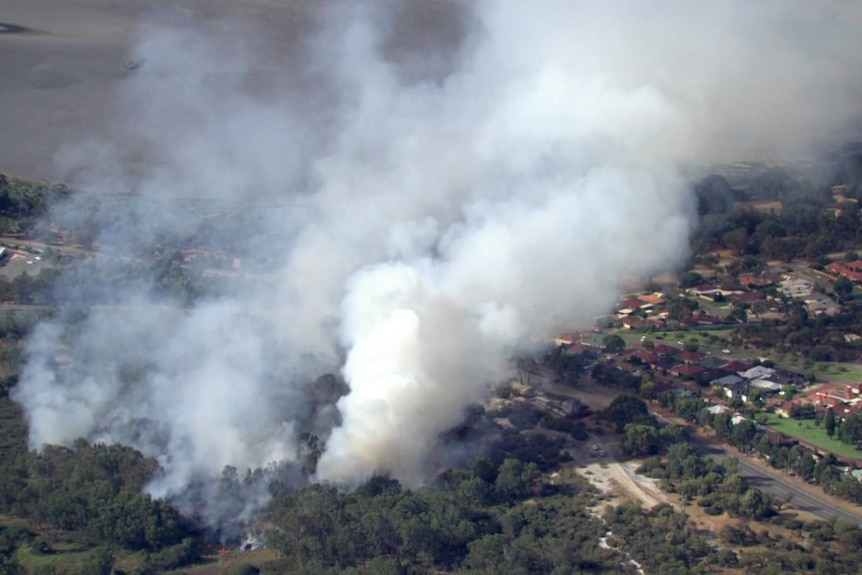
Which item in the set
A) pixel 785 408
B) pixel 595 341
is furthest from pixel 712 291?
pixel 785 408

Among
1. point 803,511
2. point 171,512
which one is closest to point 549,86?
point 803,511

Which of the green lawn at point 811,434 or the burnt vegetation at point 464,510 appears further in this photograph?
the green lawn at point 811,434

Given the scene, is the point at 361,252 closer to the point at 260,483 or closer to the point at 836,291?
the point at 260,483

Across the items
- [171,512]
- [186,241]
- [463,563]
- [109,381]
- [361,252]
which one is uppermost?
[186,241]

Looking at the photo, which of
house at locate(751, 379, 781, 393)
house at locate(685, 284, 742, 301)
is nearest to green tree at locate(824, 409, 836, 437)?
house at locate(751, 379, 781, 393)

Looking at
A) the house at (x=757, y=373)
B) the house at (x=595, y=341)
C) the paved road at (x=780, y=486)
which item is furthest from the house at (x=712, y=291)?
the paved road at (x=780, y=486)

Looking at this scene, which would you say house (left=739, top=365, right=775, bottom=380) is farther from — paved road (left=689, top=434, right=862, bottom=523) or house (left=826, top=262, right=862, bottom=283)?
house (left=826, top=262, right=862, bottom=283)

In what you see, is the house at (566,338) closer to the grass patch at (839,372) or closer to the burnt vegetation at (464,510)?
the burnt vegetation at (464,510)

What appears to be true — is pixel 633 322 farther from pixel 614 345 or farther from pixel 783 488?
pixel 783 488
